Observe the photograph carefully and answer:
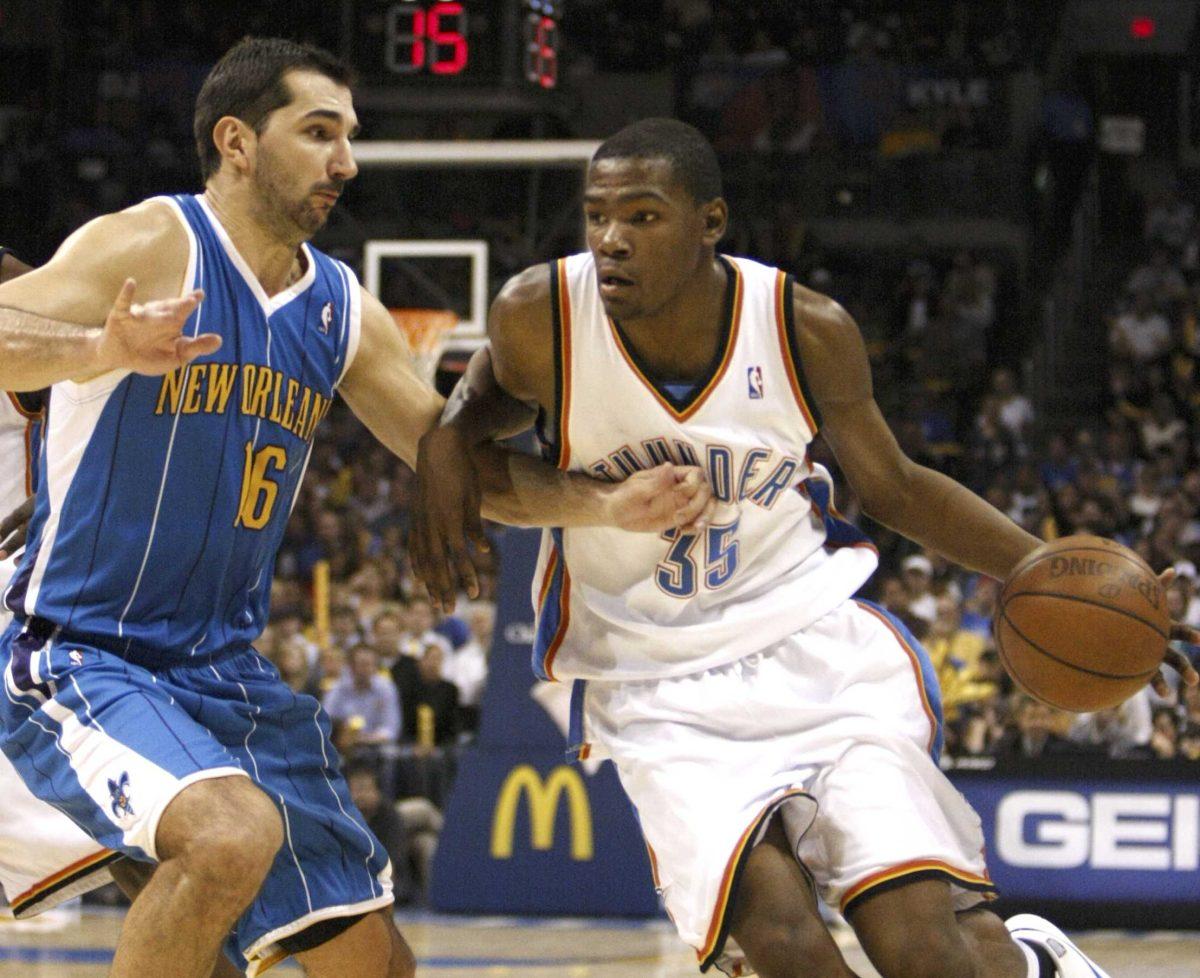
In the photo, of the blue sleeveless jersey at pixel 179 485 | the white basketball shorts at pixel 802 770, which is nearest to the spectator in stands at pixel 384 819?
the white basketball shorts at pixel 802 770

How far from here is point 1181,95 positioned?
17.4 meters

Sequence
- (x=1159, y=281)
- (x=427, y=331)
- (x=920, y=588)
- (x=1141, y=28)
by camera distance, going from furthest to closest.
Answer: (x=1141, y=28)
(x=1159, y=281)
(x=427, y=331)
(x=920, y=588)

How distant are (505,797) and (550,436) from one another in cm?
453

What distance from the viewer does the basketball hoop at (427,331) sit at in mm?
11000

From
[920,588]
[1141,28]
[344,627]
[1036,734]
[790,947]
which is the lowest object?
[344,627]

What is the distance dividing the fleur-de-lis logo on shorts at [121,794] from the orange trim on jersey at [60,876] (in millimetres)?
735

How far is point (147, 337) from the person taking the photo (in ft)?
10.7

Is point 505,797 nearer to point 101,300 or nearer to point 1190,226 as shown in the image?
point 101,300

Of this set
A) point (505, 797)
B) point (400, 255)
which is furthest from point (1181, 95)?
point (505, 797)

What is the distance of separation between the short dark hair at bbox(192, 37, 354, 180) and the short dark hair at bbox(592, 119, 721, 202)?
2.09 feet

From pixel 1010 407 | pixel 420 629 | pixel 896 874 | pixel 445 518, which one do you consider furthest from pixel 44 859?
pixel 1010 407

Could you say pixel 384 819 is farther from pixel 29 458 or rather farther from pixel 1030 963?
pixel 1030 963

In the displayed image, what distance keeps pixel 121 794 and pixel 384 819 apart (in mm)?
5478

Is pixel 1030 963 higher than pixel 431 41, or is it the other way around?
pixel 431 41
